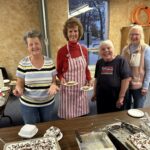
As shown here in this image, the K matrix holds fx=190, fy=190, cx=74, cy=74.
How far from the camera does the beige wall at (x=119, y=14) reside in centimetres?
433

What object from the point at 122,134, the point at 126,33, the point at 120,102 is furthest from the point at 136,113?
the point at 126,33

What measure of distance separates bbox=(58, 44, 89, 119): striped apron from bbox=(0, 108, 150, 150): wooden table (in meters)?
0.65

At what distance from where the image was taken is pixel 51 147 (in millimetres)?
1040

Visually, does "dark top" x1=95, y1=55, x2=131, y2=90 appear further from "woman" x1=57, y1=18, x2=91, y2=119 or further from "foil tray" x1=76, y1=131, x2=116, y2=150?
"foil tray" x1=76, y1=131, x2=116, y2=150

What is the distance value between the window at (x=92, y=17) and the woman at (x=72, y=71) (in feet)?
7.46

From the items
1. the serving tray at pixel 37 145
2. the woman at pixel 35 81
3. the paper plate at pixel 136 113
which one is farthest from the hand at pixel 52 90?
the paper plate at pixel 136 113

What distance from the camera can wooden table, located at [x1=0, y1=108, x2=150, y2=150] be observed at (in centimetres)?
122

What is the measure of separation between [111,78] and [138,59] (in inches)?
17.2

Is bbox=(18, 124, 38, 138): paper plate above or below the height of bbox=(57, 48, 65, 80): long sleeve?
below

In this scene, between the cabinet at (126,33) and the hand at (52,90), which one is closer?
the hand at (52,90)

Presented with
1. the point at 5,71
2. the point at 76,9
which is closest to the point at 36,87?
the point at 5,71

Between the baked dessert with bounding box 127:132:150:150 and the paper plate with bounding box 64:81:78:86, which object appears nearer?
the baked dessert with bounding box 127:132:150:150

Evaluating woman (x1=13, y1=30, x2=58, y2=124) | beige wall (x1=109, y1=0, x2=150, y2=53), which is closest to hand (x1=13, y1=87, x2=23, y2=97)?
woman (x1=13, y1=30, x2=58, y2=124)

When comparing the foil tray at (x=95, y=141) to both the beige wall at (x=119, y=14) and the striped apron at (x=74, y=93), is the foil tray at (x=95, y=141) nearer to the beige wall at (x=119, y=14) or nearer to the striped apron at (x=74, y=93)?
the striped apron at (x=74, y=93)
